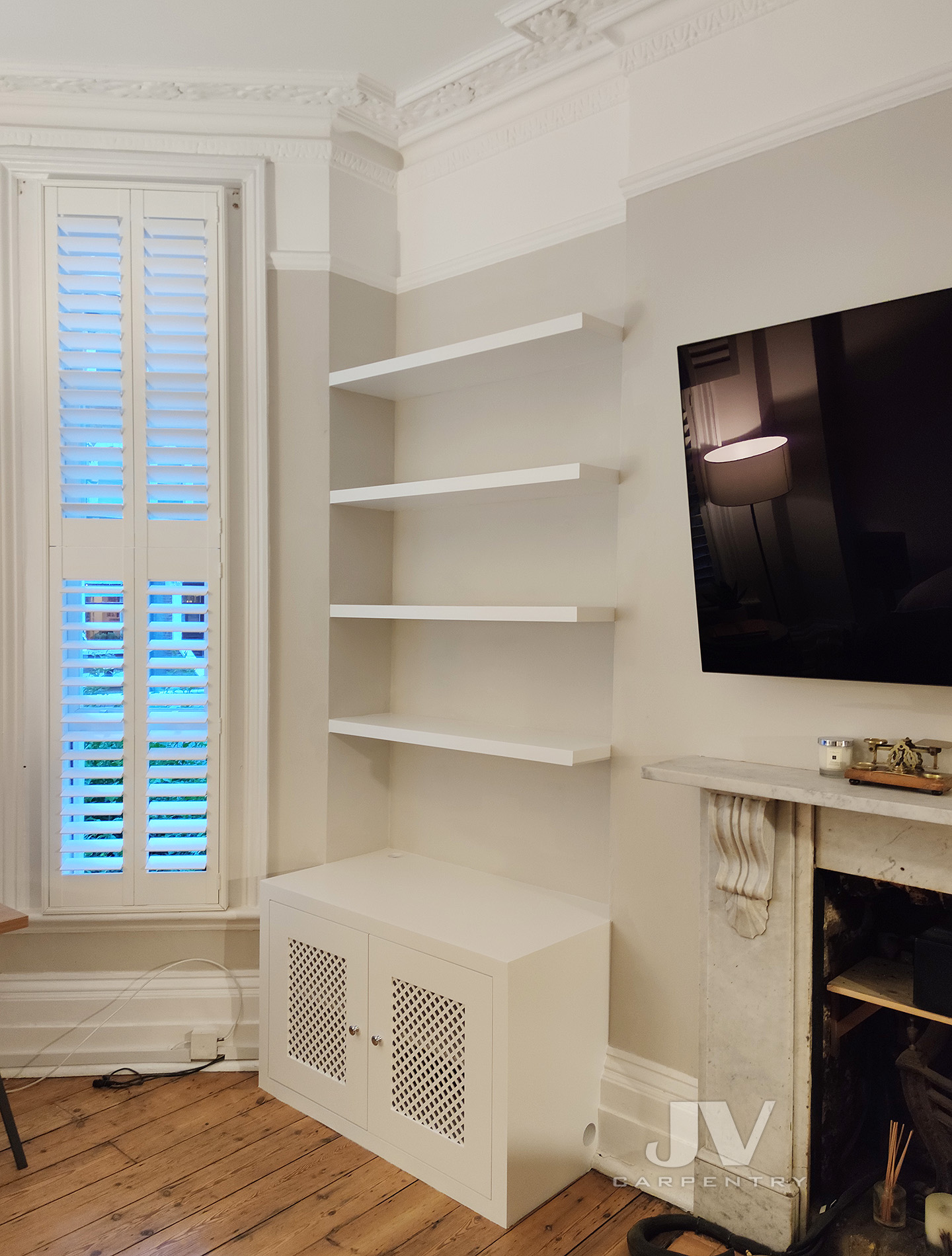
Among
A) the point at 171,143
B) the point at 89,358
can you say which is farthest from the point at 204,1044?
the point at 171,143

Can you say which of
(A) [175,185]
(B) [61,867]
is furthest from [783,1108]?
(A) [175,185]

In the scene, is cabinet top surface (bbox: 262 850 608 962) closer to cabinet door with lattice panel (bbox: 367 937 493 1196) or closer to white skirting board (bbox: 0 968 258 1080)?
cabinet door with lattice panel (bbox: 367 937 493 1196)

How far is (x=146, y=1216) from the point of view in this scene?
6.66 feet

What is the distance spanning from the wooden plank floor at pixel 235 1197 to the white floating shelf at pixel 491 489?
5.55 feet

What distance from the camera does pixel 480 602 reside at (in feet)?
8.92

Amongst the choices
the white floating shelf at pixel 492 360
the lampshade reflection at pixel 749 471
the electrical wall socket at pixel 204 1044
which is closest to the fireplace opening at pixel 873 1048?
the lampshade reflection at pixel 749 471

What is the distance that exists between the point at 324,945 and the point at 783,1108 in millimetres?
1181

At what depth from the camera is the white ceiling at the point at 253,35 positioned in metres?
2.26

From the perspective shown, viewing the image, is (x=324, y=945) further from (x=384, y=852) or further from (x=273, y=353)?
(x=273, y=353)

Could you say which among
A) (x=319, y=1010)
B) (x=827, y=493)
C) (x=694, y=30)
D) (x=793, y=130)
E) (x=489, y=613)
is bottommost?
(x=319, y=1010)

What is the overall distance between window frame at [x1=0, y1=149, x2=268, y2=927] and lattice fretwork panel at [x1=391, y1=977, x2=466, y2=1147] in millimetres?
703

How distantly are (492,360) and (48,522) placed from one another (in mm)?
1360

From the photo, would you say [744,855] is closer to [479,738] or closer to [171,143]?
[479,738]

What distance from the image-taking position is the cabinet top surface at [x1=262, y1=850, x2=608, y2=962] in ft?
7.14
